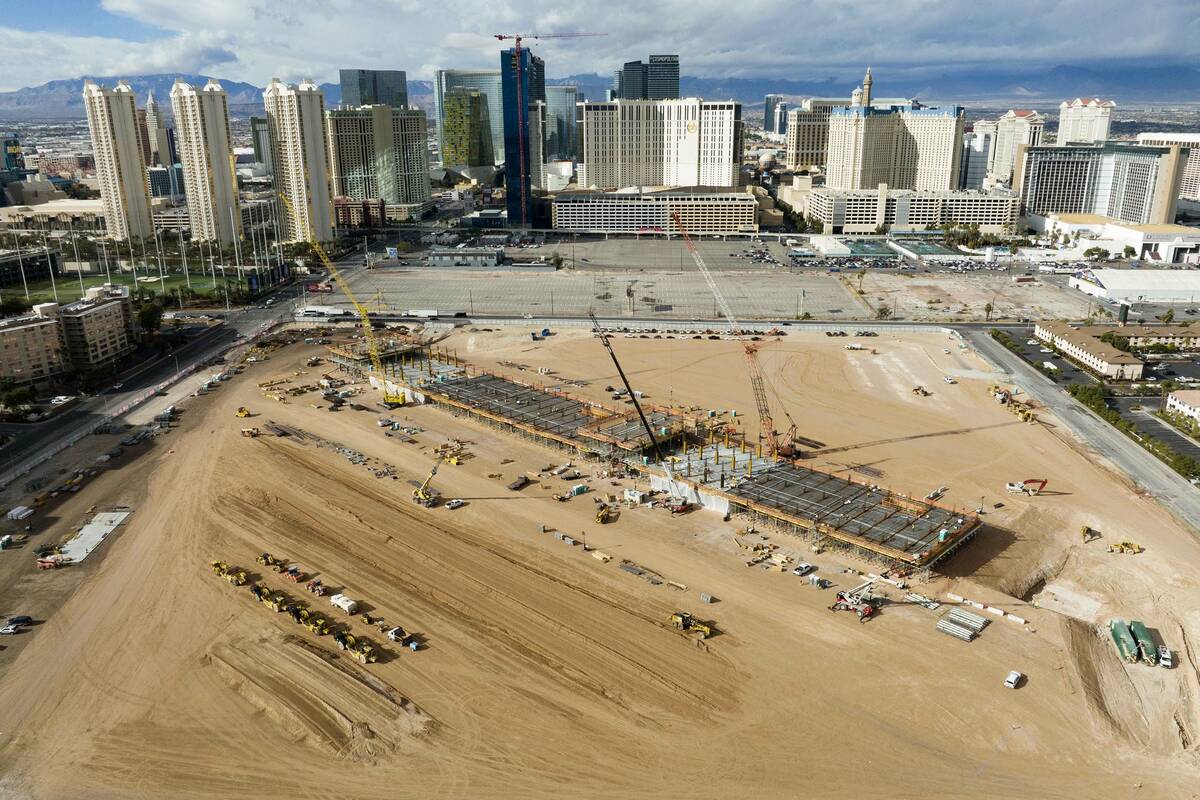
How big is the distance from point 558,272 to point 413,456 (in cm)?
4617

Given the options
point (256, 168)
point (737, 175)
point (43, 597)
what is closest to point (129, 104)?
point (256, 168)

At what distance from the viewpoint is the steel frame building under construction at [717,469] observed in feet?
85.6

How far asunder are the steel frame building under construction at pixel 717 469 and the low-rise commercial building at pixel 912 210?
223ft

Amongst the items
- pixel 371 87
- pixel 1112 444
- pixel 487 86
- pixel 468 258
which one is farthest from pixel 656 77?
pixel 1112 444

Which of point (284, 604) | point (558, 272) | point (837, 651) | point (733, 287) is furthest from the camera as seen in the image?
point (558, 272)

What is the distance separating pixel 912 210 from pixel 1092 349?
5708cm

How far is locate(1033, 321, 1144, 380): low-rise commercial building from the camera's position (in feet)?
139

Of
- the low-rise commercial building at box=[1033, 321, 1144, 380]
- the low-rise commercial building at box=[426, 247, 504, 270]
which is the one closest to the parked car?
the low-rise commercial building at box=[1033, 321, 1144, 380]

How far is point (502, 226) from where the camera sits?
105 m

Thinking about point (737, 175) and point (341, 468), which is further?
point (737, 175)

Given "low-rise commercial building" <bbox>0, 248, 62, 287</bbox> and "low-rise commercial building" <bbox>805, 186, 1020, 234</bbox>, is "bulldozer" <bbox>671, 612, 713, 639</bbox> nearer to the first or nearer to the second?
"low-rise commercial building" <bbox>0, 248, 62, 287</bbox>

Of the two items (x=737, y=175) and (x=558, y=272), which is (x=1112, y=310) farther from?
(x=737, y=175)

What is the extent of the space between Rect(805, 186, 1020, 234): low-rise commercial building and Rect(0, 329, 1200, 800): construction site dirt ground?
7099 centimetres

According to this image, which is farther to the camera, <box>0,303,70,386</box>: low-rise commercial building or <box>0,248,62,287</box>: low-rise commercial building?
<box>0,248,62,287</box>: low-rise commercial building
